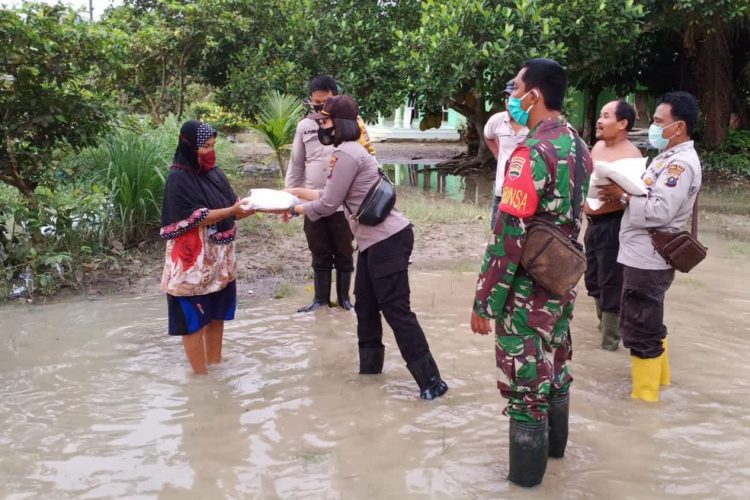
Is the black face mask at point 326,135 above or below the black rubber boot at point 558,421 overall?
above

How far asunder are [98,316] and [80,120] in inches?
77.5

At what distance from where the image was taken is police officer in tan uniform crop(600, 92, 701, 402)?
12.8ft

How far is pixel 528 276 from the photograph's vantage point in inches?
119

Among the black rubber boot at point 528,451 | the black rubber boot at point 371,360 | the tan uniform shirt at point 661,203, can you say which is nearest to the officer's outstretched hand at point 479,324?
the black rubber boot at point 528,451

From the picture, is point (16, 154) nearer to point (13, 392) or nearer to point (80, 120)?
point (80, 120)

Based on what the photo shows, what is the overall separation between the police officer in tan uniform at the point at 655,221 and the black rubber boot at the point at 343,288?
100 inches

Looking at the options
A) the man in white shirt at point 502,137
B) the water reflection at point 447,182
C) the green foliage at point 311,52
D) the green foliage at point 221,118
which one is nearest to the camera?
the man in white shirt at point 502,137

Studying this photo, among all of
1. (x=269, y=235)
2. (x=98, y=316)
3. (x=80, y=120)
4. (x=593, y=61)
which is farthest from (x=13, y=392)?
(x=593, y=61)

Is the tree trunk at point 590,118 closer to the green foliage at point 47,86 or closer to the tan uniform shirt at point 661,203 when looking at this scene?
the green foliage at point 47,86

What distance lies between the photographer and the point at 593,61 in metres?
12.2

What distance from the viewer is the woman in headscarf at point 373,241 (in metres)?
4.10

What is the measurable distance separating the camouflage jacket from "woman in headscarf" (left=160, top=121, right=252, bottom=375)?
1903 millimetres

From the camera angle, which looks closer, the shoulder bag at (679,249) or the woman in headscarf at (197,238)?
the shoulder bag at (679,249)

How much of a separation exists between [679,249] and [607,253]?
2.90 feet
